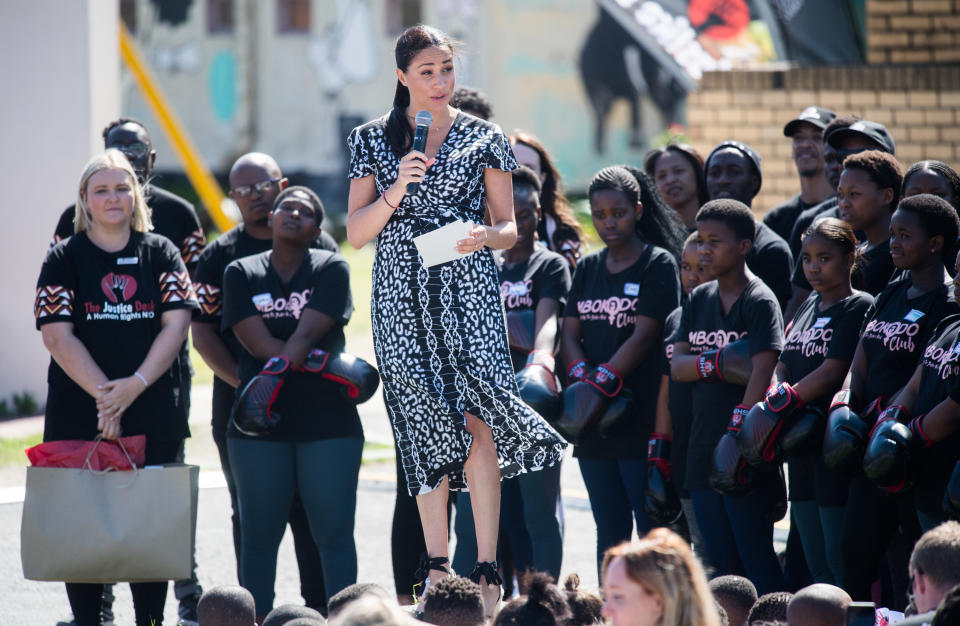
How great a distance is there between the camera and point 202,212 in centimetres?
3155

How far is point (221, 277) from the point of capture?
635 centimetres

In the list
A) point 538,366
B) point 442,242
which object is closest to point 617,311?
point 538,366

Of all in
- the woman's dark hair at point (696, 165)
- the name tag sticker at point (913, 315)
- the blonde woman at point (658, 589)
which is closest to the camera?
the blonde woman at point (658, 589)

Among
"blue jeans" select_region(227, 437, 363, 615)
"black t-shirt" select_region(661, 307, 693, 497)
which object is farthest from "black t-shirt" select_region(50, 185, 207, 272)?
"black t-shirt" select_region(661, 307, 693, 497)

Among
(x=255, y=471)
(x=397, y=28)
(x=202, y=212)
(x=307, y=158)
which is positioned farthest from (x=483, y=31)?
(x=255, y=471)

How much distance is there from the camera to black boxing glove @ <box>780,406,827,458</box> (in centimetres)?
507

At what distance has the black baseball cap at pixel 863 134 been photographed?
256 inches

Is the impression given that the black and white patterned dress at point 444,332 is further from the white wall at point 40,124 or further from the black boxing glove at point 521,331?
the white wall at point 40,124

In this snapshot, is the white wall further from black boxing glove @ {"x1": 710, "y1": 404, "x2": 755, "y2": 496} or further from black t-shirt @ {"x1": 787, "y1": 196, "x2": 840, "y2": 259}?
black boxing glove @ {"x1": 710, "y1": 404, "x2": 755, "y2": 496}

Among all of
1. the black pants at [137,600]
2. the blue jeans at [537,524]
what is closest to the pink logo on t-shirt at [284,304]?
the black pants at [137,600]

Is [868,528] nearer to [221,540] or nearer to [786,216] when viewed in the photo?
[786,216]

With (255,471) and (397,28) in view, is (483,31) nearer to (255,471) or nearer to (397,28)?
(397,28)

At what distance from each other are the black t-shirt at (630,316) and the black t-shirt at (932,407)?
56.8 inches

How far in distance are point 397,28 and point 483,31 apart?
3.29m
